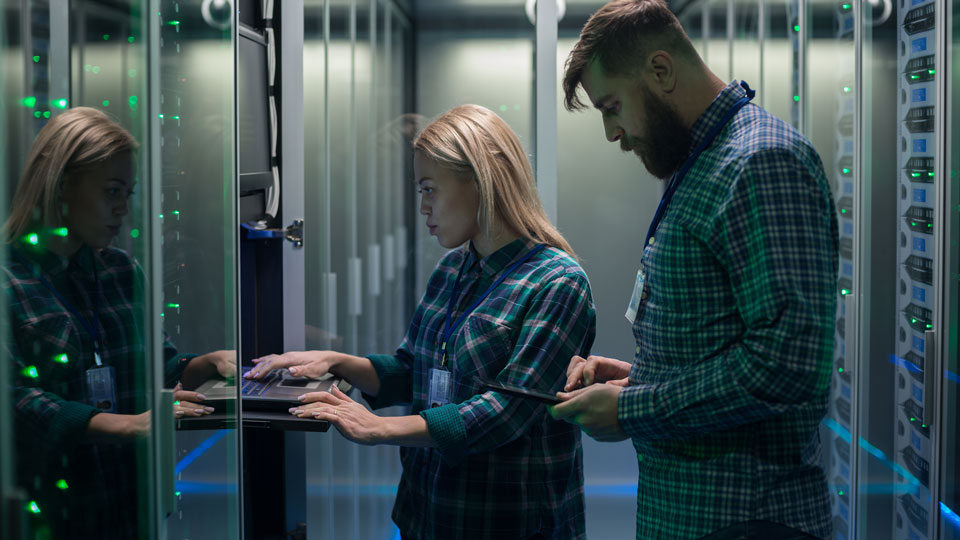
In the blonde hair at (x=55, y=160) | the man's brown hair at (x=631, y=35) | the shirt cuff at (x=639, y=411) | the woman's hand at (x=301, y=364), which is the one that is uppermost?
the man's brown hair at (x=631, y=35)

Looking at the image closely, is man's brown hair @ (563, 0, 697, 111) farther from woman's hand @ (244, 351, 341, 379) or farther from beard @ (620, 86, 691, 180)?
woman's hand @ (244, 351, 341, 379)

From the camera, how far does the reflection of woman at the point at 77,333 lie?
91cm

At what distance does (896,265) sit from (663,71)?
1416 mm

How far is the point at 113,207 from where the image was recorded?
1.10 m

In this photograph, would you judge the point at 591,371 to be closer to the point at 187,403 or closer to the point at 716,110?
the point at 716,110

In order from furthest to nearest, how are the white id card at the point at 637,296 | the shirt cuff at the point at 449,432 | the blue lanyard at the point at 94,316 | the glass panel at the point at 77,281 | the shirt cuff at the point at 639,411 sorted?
the shirt cuff at the point at 449,432 → the white id card at the point at 637,296 → the shirt cuff at the point at 639,411 → the blue lanyard at the point at 94,316 → the glass panel at the point at 77,281

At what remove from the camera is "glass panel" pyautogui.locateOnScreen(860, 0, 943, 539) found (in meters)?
2.31

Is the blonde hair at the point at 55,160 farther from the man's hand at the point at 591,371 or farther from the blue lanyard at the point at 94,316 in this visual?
the man's hand at the point at 591,371

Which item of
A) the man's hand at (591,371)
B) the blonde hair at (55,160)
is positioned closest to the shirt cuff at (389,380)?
the man's hand at (591,371)

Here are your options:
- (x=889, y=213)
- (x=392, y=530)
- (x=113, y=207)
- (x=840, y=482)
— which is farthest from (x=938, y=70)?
(x=392, y=530)

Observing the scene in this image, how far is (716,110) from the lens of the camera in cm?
140

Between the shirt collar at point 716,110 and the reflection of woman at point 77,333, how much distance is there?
33.3 inches

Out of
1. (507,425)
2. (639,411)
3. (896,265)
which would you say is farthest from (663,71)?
(896,265)

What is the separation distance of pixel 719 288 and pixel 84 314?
0.87 metres
